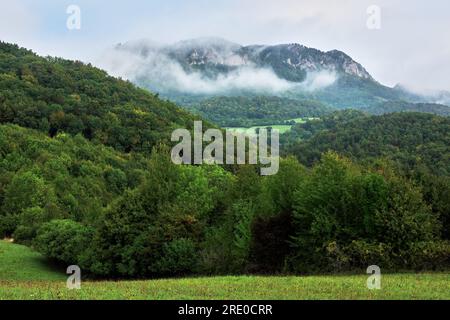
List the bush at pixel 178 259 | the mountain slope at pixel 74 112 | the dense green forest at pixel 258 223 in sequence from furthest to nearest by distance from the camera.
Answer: the mountain slope at pixel 74 112, the bush at pixel 178 259, the dense green forest at pixel 258 223

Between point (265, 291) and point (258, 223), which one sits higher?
point (265, 291)

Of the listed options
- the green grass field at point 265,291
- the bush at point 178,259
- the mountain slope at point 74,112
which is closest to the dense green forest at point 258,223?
the bush at point 178,259

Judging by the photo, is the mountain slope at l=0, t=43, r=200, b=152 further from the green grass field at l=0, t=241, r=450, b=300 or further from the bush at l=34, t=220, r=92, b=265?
the green grass field at l=0, t=241, r=450, b=300

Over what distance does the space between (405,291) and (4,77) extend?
179m

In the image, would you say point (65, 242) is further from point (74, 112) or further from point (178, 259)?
point (74, 112)

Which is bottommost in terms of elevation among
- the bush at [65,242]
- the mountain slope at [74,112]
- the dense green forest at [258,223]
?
the bush at [65,242]

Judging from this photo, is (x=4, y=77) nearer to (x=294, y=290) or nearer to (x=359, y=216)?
(x=359, y=216)

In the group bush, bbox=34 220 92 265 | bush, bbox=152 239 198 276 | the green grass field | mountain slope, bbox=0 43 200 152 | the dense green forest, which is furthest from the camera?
mountain slope, bbox=0 43 200 152

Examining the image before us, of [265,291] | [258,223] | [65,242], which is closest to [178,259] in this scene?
[258,223]

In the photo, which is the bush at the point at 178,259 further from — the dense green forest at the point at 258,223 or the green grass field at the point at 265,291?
the green grass field at the point at 265,291

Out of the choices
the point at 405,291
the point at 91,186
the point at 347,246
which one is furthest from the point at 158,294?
the point at 91,186

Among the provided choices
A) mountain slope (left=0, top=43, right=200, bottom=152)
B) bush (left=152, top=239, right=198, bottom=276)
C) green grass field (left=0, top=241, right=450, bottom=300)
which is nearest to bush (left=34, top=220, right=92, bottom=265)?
bush (left=152, top=239, right=198, bottom=276)

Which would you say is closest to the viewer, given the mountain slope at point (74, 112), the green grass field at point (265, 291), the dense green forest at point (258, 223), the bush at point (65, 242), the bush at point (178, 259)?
the green grass field at point (265, 291)

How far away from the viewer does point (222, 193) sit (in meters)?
58.2
